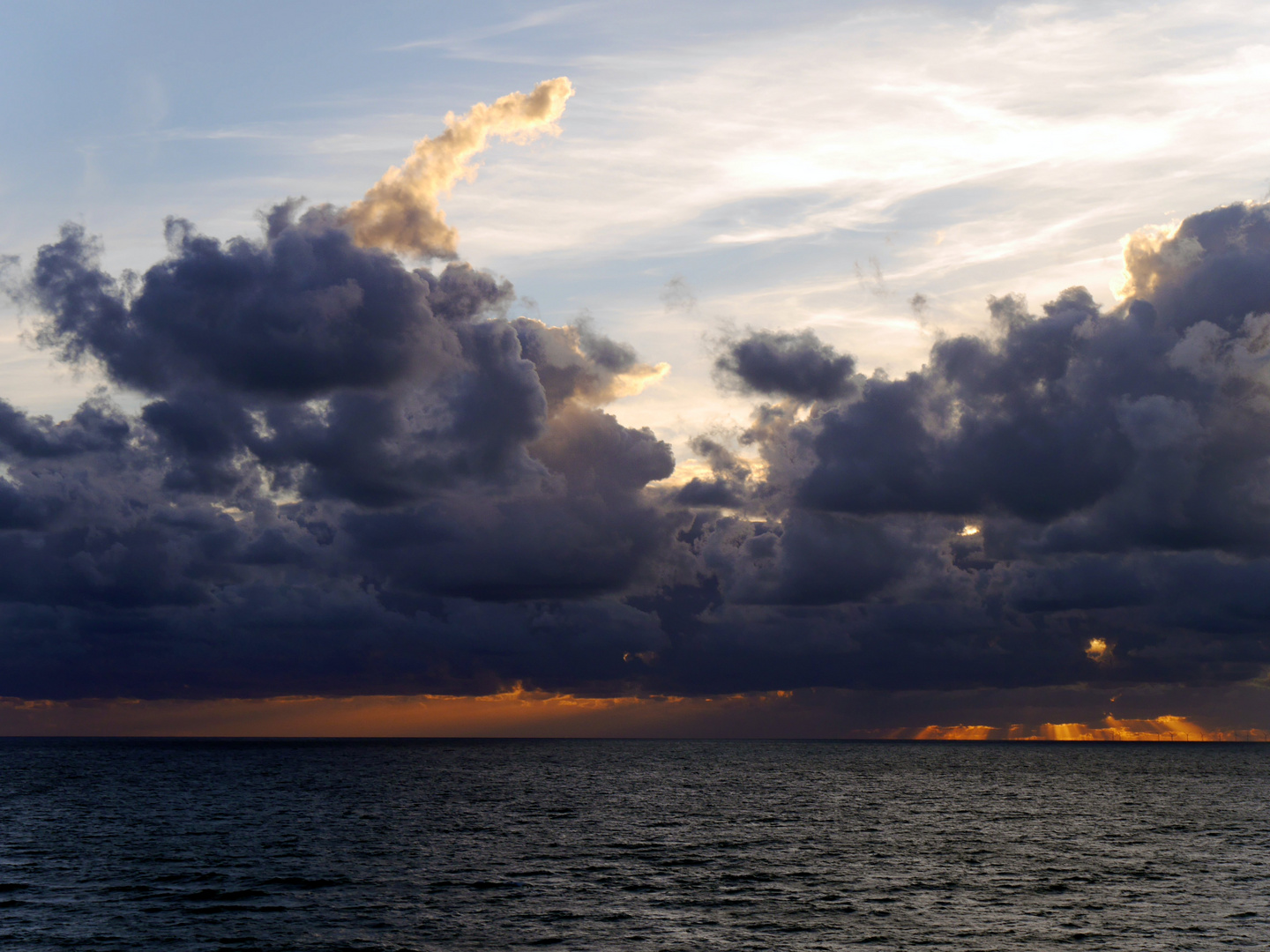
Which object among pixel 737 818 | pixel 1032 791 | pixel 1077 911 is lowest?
pixel 1032 791

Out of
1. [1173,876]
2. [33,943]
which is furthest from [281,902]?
[1173,876]

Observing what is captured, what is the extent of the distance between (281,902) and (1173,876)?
66829 mm

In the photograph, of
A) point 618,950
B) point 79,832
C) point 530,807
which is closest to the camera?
point 618,950

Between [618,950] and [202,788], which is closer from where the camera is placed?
[618,950]

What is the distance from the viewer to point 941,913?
6525 centimetres

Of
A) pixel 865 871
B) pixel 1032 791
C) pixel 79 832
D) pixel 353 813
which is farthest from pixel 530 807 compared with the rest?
pixel 1032 791

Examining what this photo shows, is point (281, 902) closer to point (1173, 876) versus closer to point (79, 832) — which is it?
point (79, 832)

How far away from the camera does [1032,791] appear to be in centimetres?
19512

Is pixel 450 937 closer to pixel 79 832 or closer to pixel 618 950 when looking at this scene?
pixel 618 950

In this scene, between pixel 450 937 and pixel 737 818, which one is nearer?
pixel 450 937

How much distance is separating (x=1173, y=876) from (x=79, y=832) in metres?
106

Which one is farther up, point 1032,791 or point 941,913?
point 941,913

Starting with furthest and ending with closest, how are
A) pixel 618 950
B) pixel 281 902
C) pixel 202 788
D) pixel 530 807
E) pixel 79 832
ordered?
1. pixel 202 788
2. pixel 530 807
3. pixel 79 832
4. pixel 281 902
5. pixel 618 950

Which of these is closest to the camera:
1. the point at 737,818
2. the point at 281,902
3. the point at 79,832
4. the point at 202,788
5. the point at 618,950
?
the point at 618,950
